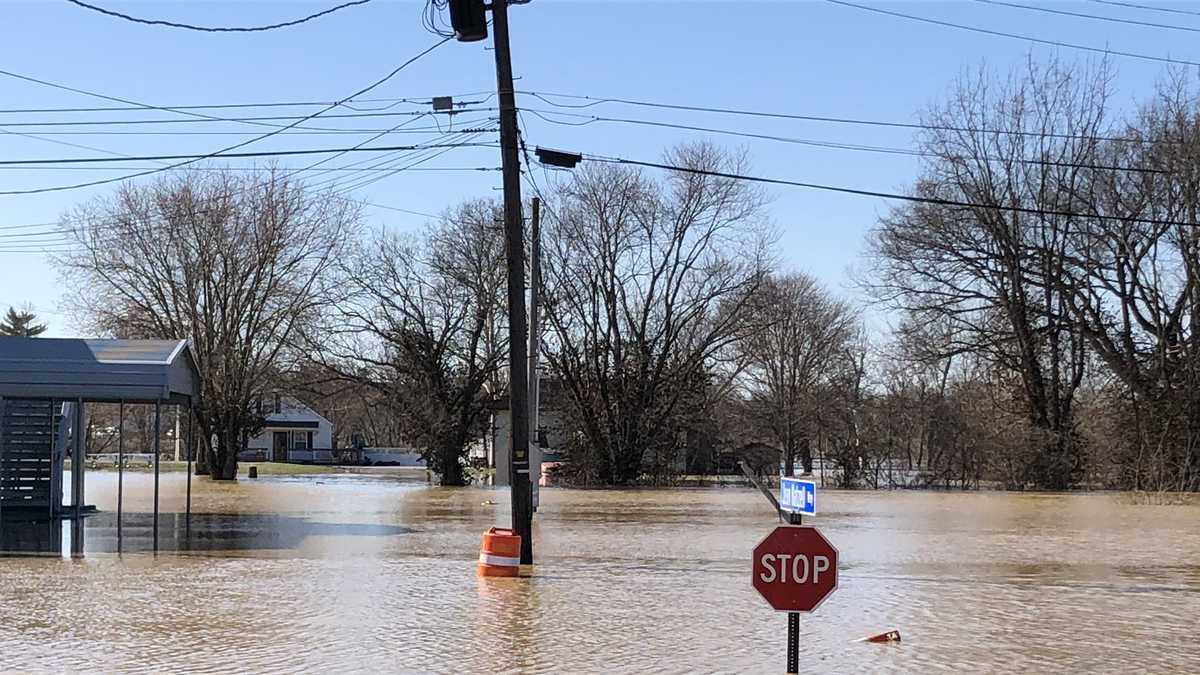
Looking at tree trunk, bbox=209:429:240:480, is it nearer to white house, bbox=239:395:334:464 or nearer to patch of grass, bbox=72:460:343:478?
patch of grass, bbox=72:460:343:478

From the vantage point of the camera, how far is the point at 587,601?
14586 mm

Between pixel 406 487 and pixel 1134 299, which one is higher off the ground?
pixel 1134 299

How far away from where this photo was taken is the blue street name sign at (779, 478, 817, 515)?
9789 millimetres

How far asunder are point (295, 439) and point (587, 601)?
79.0 m

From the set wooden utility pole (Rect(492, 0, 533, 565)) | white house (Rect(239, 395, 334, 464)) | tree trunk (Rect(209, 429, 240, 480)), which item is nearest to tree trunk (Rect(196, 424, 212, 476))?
tree trunk (Rect(209, 429, 240, 480))

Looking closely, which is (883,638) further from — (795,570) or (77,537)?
(77,537)

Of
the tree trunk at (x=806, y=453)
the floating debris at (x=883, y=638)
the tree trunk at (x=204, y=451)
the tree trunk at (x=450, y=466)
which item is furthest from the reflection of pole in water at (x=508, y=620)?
the tree trunk at (x=806, y=453)

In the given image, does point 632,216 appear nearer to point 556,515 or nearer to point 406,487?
point 406,487

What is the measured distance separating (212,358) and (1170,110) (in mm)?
34320

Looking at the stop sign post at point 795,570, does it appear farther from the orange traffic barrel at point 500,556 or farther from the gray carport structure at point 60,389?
the gray carport structure at point 60,389

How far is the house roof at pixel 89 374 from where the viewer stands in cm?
2144

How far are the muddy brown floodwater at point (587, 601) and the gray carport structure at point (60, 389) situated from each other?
1412mm

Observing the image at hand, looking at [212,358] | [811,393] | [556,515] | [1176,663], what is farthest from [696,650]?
[811,393]

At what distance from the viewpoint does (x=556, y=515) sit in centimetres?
3047
